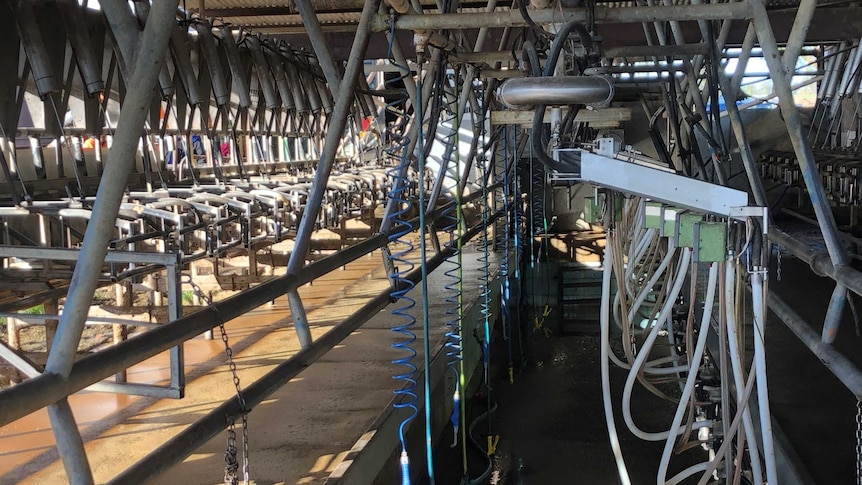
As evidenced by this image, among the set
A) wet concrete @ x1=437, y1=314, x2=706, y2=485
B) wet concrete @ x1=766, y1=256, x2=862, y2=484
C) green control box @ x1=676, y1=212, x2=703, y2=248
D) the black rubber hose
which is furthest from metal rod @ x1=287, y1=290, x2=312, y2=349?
wet concrete @ x1=437, y1=314, x2=706, y2=485

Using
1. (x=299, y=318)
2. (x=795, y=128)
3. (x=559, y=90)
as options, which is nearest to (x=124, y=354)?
(x=299, y=318)

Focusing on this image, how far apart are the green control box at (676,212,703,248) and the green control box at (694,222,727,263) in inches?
1.1

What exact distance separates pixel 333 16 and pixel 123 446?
519cm

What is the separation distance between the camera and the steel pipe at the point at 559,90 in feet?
7.20

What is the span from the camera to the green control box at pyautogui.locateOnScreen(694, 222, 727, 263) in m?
2.37

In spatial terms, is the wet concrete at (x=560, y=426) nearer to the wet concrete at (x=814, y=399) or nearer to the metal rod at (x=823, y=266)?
the wet concrete at (x=814, y=399)

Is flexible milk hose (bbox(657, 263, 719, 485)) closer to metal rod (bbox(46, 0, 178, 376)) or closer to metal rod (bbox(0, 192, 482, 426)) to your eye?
metal rod (bbox(0, 192, 482, 426))

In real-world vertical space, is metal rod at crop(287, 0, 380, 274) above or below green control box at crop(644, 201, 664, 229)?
above

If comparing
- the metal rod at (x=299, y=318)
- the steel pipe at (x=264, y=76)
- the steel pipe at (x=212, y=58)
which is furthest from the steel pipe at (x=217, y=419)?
the steel pipe at (x=264, y=76)

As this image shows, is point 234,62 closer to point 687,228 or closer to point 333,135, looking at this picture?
point 333,135

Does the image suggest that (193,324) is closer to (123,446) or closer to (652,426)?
(123,446)

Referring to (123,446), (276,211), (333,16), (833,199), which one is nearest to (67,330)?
(123,446)

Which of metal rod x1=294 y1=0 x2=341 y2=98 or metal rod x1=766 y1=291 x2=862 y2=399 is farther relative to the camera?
metal rod x1=294 y1=0 x2=341 y2=98

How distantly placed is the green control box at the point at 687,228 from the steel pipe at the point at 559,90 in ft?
1.56
